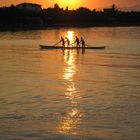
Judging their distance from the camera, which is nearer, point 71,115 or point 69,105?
point 71,115

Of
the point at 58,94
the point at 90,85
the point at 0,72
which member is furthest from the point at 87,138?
the point at 0,72

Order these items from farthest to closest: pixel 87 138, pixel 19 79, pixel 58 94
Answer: pixel 19 79 < pixel 58 94 < pixel 87 138

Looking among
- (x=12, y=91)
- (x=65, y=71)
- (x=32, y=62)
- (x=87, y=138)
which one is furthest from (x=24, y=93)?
(x=32, y=62)

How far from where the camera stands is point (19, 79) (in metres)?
28.9

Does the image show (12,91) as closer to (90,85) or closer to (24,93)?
(24,93)

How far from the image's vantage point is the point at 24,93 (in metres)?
23.7

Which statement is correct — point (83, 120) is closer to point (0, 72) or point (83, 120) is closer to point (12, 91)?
point (12, 91)

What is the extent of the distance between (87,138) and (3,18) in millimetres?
163945

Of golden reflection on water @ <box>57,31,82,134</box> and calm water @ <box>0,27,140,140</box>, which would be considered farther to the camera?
golden reflection on water @ <box>57,31,82,134</box>

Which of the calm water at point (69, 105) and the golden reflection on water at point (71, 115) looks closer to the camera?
the calm water at point (69, 105)

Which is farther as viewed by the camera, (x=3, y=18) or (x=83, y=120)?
(x=3, y=18)

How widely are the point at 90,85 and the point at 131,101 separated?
533 centimetres

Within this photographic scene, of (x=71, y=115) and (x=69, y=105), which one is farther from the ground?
(x=71, y=115)

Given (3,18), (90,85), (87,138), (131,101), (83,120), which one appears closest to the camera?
(87,138)
